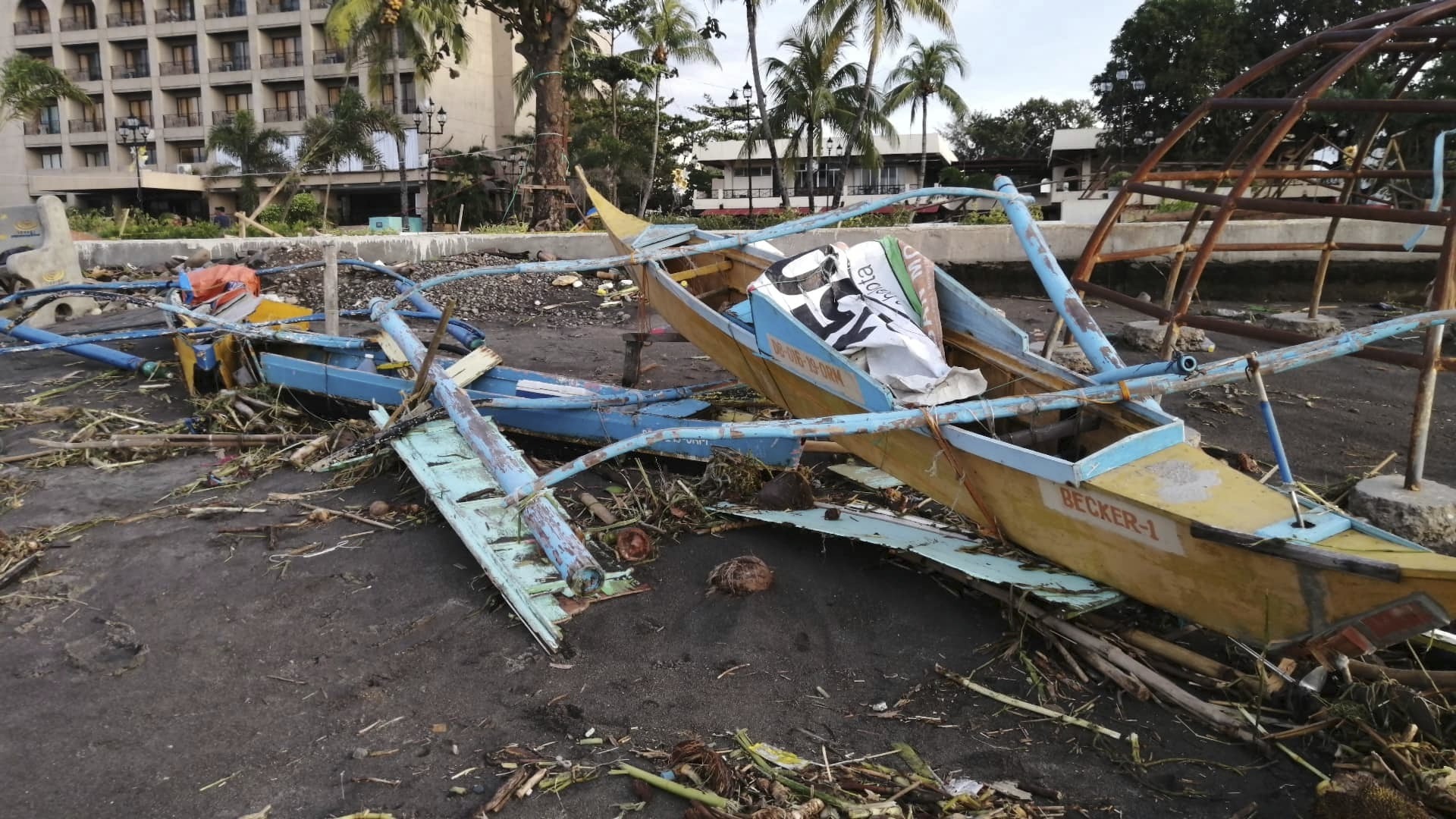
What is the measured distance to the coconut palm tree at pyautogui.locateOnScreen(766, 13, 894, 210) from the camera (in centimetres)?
2238

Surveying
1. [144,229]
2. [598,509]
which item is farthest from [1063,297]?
[144,229]

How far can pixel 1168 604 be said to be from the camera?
10.3 feet

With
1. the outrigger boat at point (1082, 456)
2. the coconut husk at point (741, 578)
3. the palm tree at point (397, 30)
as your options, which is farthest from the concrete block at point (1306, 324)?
the palm tree at point (397, 30)

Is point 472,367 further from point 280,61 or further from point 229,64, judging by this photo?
point 229,64

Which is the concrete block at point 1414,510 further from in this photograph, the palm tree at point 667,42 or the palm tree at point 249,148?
the palm tree at point 249,148

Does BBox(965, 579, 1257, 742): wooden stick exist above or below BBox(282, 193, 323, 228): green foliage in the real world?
below

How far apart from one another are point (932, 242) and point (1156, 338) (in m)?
4.66

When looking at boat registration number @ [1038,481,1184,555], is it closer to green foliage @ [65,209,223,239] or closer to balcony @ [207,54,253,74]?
green foliage @ [65,209,223,239]

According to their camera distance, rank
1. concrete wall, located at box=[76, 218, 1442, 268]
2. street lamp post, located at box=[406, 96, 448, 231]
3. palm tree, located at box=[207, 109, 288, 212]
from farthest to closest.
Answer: palm tree, located at box=[207, 109, 288, 212]
street lamp post, located at box=[406, 96, 448, 231]
concrete wall, located at box=[76, 218, 1442, 268]

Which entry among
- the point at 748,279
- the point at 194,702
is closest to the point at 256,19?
the point at 748,279

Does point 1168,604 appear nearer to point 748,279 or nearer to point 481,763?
point 481,763

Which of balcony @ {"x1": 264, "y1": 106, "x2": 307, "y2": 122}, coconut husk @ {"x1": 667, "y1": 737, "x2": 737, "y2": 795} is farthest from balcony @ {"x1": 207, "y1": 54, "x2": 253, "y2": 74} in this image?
coconut husk @ {"x1": 667, "y1": 737, "x2": 737, "y2": 795}

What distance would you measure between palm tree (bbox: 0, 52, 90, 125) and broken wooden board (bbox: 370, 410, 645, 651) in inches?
888

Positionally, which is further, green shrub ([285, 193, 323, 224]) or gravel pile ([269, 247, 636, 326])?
green shrub ([285, 193, 323, 224])
